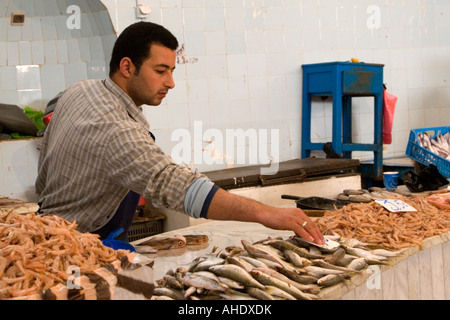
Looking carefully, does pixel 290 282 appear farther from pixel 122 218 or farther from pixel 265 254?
pixel 122 218

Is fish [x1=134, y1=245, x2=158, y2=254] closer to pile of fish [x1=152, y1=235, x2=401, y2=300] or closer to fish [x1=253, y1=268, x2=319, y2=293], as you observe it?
pile of fish [x1=152, y1=235, x2=401, y2=300]

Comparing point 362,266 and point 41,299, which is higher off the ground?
point 41,299

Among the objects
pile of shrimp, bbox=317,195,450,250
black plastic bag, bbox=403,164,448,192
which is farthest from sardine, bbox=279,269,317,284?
black plastic bag, bbox=403,164,448,192

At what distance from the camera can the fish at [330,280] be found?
2.81 meters

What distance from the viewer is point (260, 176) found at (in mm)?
6176

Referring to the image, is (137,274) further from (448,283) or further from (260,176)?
(260,176)

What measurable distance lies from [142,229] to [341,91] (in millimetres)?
2950

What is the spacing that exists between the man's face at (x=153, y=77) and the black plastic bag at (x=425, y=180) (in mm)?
3304

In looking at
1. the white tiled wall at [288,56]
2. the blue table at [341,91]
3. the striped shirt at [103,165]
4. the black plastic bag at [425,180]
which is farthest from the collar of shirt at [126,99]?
the blue table at [341,91]

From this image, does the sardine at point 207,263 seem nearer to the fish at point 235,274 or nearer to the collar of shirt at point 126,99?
the fish at point 235,274

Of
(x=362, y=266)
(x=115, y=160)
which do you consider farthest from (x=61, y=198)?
(x=362, y=266)

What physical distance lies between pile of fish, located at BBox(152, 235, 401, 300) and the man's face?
1036 millimetres

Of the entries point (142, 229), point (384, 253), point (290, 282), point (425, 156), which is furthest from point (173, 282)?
point (425, 156)

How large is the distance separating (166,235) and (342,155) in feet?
13.1
